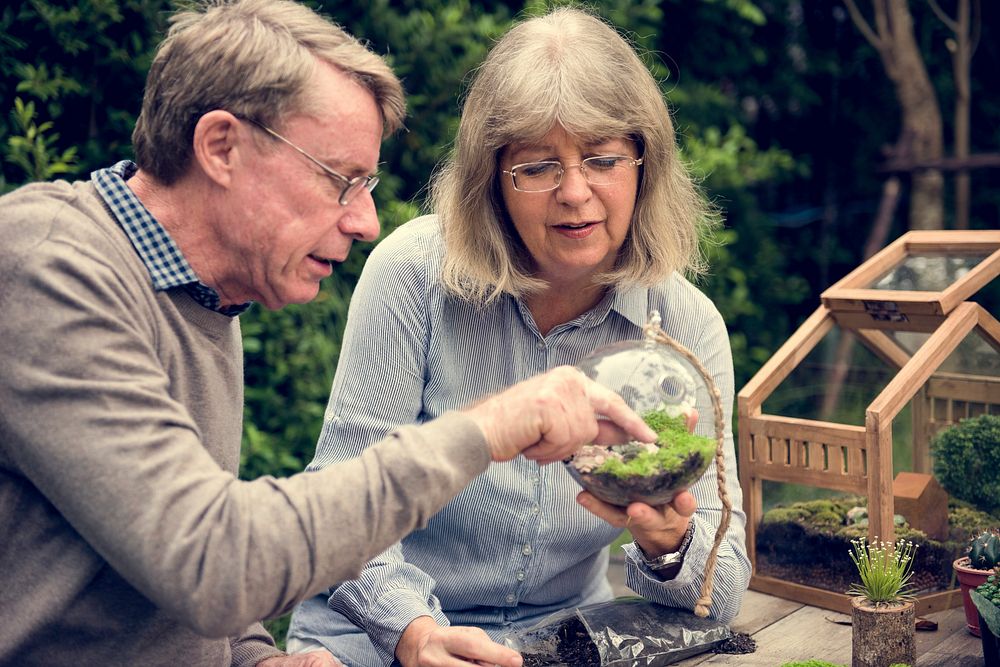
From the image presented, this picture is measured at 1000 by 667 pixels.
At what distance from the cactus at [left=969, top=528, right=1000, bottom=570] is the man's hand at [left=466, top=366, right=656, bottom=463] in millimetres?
964

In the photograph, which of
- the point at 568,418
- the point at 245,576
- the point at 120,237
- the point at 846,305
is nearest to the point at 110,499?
the point at 245,576

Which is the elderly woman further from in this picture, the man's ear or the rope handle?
the man's ear

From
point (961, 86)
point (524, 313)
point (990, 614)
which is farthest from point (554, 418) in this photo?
point (961, 86)

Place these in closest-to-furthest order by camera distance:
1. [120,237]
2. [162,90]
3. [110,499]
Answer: [110,499]
[120,237]
[162,90]

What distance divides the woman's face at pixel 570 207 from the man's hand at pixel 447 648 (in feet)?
2.66

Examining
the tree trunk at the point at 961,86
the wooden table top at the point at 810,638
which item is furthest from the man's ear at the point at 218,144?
the tree trunk at the point at 961,86

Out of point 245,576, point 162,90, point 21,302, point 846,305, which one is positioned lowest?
point 846,305

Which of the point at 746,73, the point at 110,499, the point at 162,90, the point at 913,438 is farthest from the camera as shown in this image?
the point at 746,73

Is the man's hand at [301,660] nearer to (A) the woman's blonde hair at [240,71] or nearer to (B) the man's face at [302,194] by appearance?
(B) the man's face at [302,194]

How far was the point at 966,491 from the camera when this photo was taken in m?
2.62

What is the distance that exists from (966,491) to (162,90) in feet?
6.43

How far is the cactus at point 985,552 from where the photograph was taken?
2.38 meters

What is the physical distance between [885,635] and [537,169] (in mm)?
1161

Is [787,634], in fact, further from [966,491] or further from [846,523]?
[966,491]
